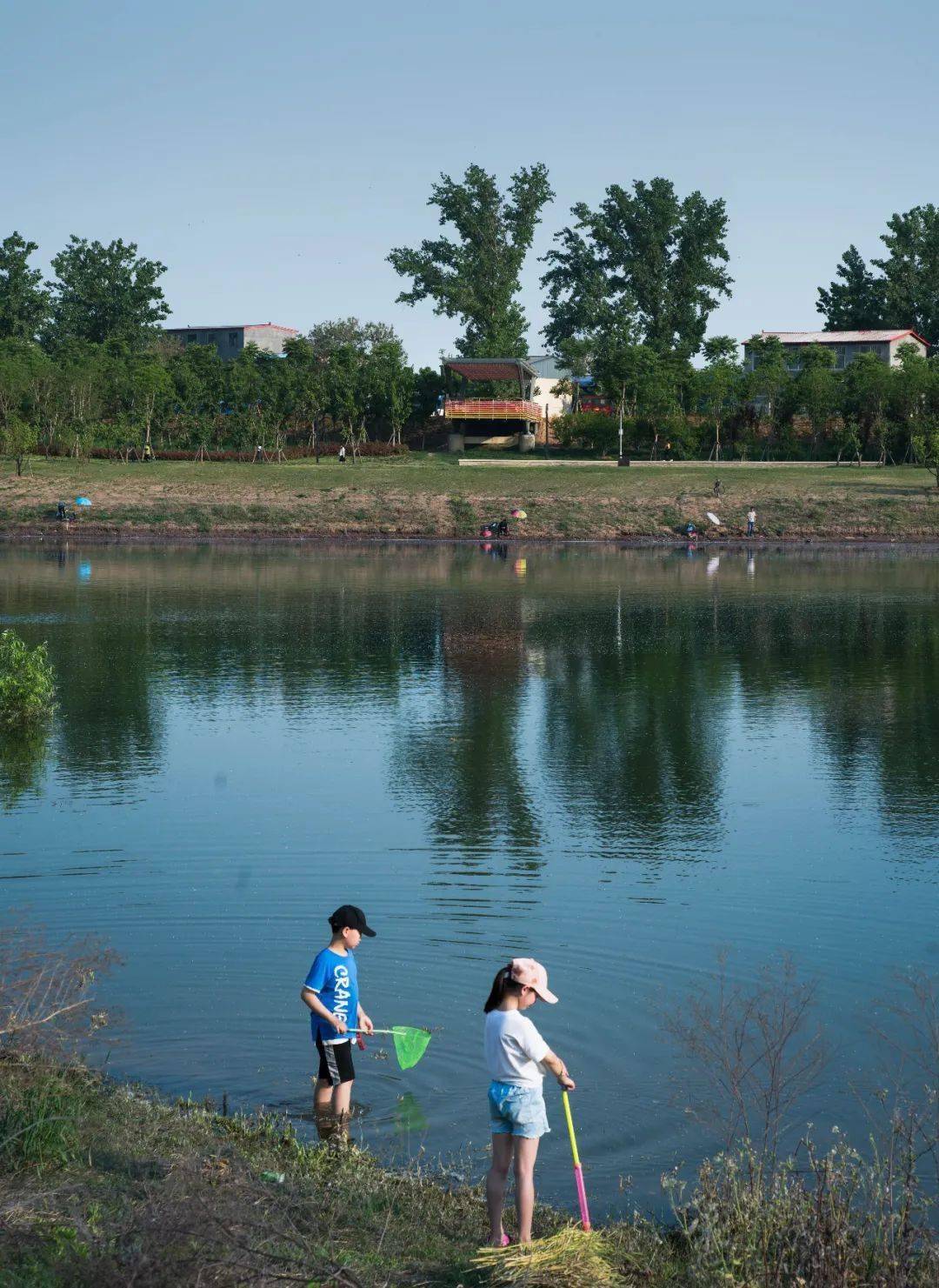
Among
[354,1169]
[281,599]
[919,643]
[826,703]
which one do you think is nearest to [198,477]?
[281,599]

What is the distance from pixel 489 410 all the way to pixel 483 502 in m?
21.3

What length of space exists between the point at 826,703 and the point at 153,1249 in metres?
23.4

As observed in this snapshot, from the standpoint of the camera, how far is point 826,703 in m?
28.9

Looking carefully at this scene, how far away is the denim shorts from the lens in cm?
810

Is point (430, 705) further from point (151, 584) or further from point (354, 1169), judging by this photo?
point (151, 584)

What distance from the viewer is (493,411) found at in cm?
9962

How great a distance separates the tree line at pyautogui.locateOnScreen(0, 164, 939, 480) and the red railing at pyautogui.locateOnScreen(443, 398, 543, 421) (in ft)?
7.98

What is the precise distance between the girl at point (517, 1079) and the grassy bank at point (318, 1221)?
0.34 m

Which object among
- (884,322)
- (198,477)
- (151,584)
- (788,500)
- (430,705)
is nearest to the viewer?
(430,705)

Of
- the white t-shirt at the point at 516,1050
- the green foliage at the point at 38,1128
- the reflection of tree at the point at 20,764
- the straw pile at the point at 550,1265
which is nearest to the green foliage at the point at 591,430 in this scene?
the reflection of tree at the point at 20,764

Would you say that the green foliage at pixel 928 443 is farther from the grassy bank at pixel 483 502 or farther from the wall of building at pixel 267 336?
the wall of building at pixel 267 336

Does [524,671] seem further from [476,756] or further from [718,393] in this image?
[718,393]

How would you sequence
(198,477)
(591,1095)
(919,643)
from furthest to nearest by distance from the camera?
(198,477), (919,643), (591,1095)

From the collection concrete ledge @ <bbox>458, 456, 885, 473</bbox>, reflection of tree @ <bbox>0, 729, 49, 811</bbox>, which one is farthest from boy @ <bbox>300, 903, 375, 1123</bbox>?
concrete ledge @ <bbox>458, 456, 885, 473</bbox>
